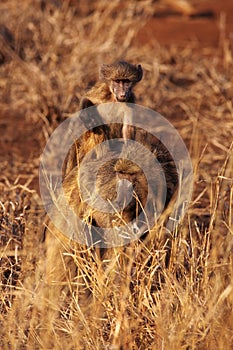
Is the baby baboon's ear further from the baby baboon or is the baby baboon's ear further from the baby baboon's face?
the baby baboon's face

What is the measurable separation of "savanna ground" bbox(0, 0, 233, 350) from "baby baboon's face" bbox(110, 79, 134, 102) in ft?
2.26

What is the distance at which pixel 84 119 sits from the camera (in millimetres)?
4738

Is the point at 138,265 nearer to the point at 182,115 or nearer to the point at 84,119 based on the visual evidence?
the point at 84,119

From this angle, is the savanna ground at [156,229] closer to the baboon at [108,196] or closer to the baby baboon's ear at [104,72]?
the baboon at [108,196]

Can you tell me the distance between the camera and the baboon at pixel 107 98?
4.70 meters

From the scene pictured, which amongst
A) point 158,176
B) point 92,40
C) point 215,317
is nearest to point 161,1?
point 92,40

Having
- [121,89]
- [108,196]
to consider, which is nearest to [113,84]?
[121,89]

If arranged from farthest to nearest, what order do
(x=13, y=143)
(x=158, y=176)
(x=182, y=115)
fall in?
(x=182, y=115) < (x=13, y=143) < (x=158, y=176)

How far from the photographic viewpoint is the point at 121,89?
4.78 meters

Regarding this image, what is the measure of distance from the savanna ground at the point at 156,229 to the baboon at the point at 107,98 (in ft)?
1.42

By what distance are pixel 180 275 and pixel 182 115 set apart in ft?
12.1

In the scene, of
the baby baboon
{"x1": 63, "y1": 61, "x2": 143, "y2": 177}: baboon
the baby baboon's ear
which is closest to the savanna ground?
{"x1": 63, "y1": 61, "x2": 143, "y2": 177}: baboon

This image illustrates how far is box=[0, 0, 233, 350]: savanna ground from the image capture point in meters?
3.46

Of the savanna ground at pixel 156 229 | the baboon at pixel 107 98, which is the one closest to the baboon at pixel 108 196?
the savanna ground at pixel 156 229
